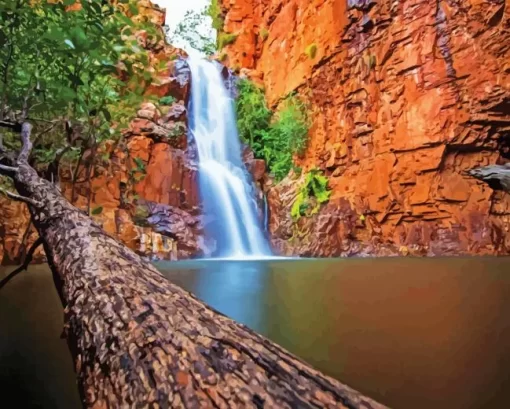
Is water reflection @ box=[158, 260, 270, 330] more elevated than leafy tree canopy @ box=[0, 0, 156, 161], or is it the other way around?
leafy tree canopy @ box=[0, 0, 156, 161]

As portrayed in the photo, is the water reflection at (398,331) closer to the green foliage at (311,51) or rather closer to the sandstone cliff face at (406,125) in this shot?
the sandstone cliff face at (406,125)

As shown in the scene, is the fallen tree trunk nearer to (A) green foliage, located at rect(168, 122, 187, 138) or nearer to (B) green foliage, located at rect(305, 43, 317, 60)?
(A) green foliage, located at rect(168, 122, 187, 138)

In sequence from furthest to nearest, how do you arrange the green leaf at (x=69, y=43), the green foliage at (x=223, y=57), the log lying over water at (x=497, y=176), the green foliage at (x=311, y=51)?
the green foliage at (x=223, y=57)
the green foliage at (x=311, y=51)
the log lying over water at (x=497, y=176)
the green leaf at (x=69, y=43)

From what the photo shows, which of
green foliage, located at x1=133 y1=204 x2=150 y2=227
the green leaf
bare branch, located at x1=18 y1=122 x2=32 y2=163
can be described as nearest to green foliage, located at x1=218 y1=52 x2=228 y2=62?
green foliage, located at x1=133 y1=204 x2=150 y2=227

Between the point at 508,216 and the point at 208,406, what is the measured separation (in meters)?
9.80

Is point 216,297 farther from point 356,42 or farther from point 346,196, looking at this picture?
point 356,42

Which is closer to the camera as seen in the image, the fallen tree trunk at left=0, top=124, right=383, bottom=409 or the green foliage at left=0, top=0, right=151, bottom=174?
the fallen tree trunk at left=0, top=124, right=383, bottom=409

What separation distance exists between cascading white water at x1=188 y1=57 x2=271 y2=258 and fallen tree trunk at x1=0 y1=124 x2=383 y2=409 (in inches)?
362

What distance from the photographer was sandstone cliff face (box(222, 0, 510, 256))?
8703mm

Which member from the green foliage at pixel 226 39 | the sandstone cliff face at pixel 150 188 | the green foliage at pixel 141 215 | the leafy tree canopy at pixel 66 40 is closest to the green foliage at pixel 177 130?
the sandstone cliff face at pixel 150 188

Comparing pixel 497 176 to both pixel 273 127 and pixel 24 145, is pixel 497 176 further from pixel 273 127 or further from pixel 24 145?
pixel 273 127

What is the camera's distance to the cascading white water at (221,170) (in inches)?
424

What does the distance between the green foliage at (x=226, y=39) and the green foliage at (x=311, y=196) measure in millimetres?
7885

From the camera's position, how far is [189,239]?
32.8 feet
